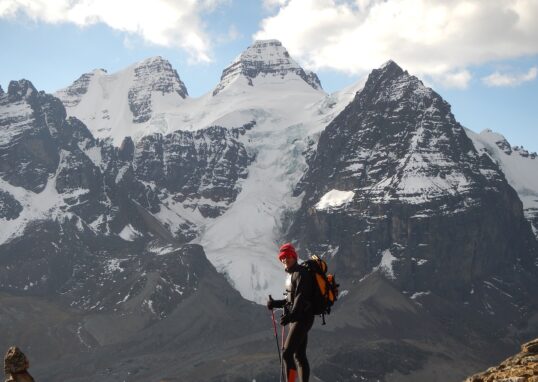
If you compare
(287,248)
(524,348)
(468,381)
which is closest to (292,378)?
(287,248)

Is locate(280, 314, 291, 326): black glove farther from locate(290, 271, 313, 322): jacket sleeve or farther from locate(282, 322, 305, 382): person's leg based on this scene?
locate(282, 322, 305, 382): person's leg

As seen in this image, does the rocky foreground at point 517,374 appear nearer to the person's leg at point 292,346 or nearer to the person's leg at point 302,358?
the person's leg at point 302,358

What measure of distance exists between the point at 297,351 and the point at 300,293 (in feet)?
6.70

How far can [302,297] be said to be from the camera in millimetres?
24391

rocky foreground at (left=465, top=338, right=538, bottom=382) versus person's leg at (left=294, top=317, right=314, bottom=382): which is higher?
person's leg at (left=294, top=317, right=314, bottom=382)

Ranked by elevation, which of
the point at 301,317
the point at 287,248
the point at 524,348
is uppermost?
the point at 287,248

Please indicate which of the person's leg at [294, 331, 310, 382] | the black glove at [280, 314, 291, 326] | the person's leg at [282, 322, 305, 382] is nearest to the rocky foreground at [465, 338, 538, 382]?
the person's leg at [294, 331, 310, 382]

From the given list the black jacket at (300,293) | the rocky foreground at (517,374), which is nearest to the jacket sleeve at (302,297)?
the black jacket at (300,293)

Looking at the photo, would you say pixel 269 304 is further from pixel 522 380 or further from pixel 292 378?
pixel 522 380

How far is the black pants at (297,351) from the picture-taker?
24.8 meters

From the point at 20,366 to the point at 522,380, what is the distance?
14.0 meters

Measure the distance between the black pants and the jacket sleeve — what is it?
394 mm

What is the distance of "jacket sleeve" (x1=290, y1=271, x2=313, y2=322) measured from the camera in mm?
24328

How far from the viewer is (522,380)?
867 inches
